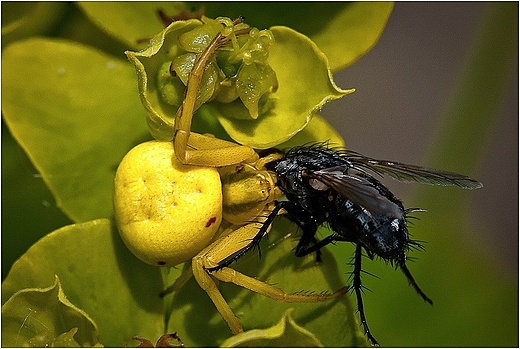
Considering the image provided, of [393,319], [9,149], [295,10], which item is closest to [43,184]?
[9,149]

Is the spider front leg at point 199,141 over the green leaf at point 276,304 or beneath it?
over

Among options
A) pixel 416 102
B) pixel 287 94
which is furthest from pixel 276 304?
pixel 416 102

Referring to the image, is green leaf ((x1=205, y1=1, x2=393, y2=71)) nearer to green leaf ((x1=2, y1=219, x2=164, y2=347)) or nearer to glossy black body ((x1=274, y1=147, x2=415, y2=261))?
glossy black body ((x1=274, y1=147, x2=415, y2=261))

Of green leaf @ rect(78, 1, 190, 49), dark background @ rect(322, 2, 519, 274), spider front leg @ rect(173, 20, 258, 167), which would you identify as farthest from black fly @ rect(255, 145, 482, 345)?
dark background @ rect(322, 2, 519, 274)

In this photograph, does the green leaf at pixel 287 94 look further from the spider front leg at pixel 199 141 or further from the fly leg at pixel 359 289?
the fly leg at pixel 359 289

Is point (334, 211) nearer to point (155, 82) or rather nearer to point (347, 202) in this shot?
point (347, 202)

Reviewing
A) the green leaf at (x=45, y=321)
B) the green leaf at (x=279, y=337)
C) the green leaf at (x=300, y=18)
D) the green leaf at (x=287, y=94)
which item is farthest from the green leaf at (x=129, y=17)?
the green leaf at (x=279, y=337)
